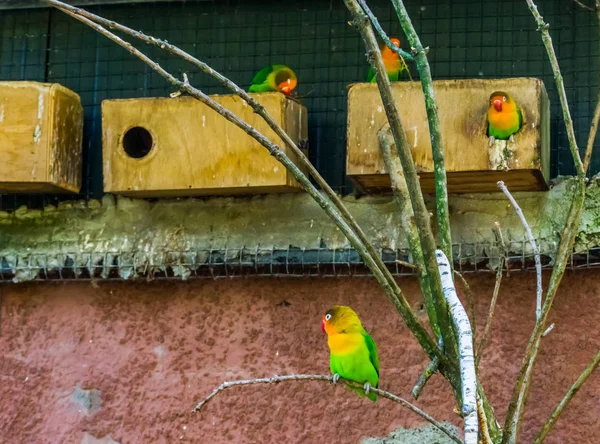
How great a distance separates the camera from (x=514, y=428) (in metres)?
1.95

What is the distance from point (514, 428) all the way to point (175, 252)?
129 centimetres

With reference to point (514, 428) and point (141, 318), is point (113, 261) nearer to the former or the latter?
point (141, 318)

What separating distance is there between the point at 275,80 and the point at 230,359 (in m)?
0.79

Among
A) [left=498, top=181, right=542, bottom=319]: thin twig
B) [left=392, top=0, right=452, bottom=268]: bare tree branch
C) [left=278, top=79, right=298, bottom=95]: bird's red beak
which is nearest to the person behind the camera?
[left=392, top=0, right=452, bottom=268]: bare tree branch

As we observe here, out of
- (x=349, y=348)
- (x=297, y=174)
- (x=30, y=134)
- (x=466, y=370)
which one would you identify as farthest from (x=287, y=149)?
(x=466, y=370)

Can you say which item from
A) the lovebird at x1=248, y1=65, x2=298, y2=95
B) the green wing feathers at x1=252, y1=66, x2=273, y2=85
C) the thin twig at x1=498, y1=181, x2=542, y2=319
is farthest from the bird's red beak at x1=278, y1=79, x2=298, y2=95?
the thin twig at x1=498, y1=181, x2=542, y2=319

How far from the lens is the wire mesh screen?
9.78ft

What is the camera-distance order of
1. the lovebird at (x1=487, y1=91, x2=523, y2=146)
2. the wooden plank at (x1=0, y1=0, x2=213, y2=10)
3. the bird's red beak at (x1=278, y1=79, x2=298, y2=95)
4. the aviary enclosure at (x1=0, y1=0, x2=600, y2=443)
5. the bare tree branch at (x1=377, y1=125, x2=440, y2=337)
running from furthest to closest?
the wooden plank at (x1=0, y1=0, x2=213, y2=10) < the bird's red beak at (x1=278, y1=79, x2=298, y2=95) < the aviary enclosure at (x1=0, y1=0, x2=600, y2=443) < the lovebird at (x1=487, y1=91, x2=523, y2=146) < the bare tree branch at (x1=377, y1=125, x2=440, y2=337)

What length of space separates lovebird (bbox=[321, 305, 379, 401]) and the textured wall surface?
119mm

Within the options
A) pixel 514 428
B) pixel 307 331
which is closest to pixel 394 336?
pixel 307 331

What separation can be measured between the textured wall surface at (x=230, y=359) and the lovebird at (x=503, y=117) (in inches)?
16.8

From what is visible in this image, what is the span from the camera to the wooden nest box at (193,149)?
9.08 feet

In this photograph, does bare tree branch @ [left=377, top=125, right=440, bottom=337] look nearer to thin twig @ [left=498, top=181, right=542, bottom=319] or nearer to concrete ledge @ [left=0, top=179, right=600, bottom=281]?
thin twig @ [left=498, top=181, right=542, bottom=319]

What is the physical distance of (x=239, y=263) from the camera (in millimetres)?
2904
